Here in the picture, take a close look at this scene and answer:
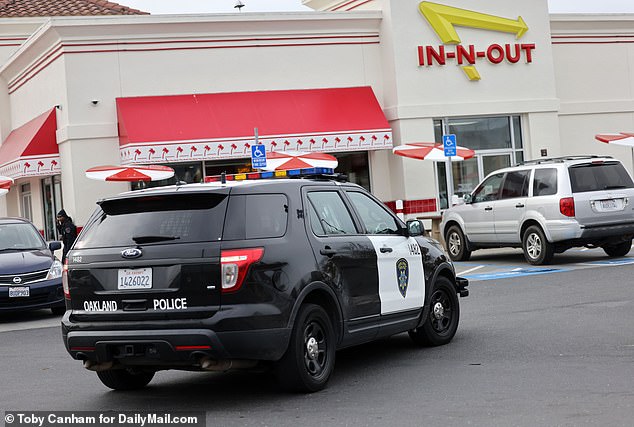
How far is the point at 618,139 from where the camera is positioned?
2848 centimetres

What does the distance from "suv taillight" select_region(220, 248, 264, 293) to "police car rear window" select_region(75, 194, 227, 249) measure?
18 centimetres

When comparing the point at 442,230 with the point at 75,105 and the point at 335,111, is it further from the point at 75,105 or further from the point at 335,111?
the point at 75,105

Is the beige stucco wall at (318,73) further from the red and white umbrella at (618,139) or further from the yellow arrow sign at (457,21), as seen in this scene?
the red and white umbrella at (618,139)

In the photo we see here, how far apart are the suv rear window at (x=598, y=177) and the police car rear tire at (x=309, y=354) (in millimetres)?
11020

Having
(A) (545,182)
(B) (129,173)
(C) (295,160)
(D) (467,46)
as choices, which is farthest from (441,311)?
(D) (467,46)

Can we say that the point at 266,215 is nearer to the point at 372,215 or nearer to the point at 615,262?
the point at 372,215

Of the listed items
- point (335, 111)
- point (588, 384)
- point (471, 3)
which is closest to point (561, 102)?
point (471, 3)

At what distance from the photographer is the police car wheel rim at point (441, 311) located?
10.5 m

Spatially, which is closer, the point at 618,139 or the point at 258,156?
the point at 258,156

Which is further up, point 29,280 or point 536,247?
point 29,280

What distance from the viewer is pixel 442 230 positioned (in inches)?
874

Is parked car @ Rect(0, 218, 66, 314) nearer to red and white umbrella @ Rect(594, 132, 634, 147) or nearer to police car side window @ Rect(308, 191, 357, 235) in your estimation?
police car side window @ Rect(308, 191, 357, 235)

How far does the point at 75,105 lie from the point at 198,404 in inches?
700

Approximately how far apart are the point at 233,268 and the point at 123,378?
1.84 m
